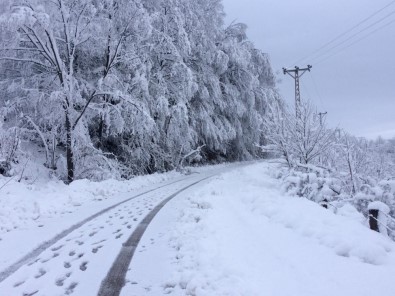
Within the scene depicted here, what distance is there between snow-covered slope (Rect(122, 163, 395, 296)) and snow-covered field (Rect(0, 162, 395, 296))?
1cm

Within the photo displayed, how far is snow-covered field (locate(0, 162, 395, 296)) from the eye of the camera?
171 inches

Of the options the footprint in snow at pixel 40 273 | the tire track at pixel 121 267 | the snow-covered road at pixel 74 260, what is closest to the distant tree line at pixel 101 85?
the snow-covered road at pixel 74 260

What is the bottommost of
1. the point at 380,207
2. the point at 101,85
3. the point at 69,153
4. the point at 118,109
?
the point at 380,207

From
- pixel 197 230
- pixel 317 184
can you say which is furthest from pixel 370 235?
pixel 317 184

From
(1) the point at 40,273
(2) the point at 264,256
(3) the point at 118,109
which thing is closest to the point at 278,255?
(2) the point at 264,256

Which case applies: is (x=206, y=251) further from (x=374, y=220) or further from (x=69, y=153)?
(x=69, y=153)

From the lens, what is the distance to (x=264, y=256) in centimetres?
550

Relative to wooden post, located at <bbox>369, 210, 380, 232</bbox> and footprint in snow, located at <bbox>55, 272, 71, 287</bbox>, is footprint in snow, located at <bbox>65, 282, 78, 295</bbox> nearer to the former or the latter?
footprint in snow, located at <bbox>55, 272, 71, 287</bbox>

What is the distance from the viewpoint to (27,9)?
42.7 feet

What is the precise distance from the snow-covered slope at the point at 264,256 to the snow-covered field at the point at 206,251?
0.01 meters

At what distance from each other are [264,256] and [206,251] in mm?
913

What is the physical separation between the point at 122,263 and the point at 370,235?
13.3 ft

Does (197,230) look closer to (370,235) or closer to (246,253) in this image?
(246,253)

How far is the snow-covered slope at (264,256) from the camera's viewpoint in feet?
14.0
